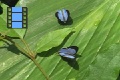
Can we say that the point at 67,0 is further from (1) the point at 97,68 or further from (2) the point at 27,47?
(1) the point at 97,68

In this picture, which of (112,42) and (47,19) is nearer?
(112,42)

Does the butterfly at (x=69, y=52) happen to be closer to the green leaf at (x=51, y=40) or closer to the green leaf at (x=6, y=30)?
the green leaf at (x=51, y=40)

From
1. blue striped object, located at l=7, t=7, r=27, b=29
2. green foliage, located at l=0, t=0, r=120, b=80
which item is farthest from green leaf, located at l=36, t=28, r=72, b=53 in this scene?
blue striped object, located at l=7, t=7, r=27, b=29

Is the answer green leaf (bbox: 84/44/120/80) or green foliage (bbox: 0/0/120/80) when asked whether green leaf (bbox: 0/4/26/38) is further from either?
green leaf (bbox: 84/44/120/80)

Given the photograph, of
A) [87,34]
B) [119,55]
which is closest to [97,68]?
[119,55]

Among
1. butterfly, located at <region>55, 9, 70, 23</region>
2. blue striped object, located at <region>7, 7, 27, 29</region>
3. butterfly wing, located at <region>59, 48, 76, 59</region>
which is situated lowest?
butterfly wing, located at <region>59, 48, 76, 59</region>
